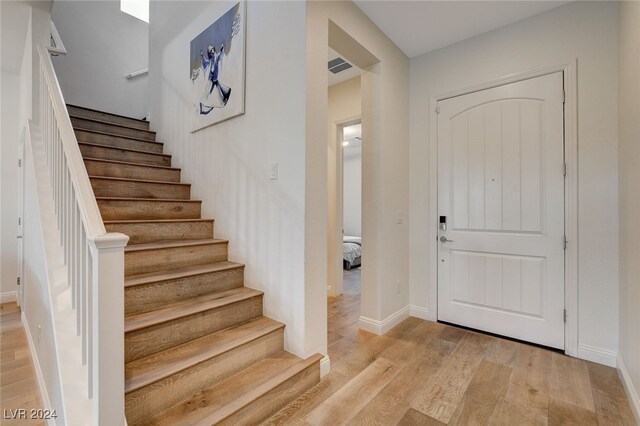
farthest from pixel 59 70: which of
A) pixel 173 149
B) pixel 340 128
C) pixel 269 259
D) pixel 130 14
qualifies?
pixel 269 259

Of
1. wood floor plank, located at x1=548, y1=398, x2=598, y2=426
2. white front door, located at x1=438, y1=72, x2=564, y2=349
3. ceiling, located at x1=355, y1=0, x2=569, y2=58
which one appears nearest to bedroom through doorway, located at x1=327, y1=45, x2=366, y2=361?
ceiling, located at x1=355, y1=0, x2=569, y2=58

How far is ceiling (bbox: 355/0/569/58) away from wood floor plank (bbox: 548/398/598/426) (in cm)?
285

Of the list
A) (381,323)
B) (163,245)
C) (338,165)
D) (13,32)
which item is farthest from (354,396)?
(13,32)

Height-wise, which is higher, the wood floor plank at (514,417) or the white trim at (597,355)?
the white trim at (597,355)

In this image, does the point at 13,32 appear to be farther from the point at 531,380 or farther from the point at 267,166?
the point at 531,380

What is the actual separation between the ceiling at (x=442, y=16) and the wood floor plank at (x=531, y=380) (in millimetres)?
2751

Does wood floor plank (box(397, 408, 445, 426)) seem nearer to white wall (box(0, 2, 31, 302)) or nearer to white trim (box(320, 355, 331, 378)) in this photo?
white trim (box(320, 355, 331, 378))

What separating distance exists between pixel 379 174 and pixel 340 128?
1.51 m

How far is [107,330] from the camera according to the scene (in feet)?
3.54

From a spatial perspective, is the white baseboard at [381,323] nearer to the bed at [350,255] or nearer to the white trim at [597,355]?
the white trim at [597,355]

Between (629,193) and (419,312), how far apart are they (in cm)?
190

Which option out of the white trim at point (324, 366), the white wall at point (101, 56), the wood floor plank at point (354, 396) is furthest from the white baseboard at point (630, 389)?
the white wall at point (101, 56)

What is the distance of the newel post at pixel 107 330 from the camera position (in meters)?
1.05

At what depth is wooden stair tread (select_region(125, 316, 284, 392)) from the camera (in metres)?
1.43
